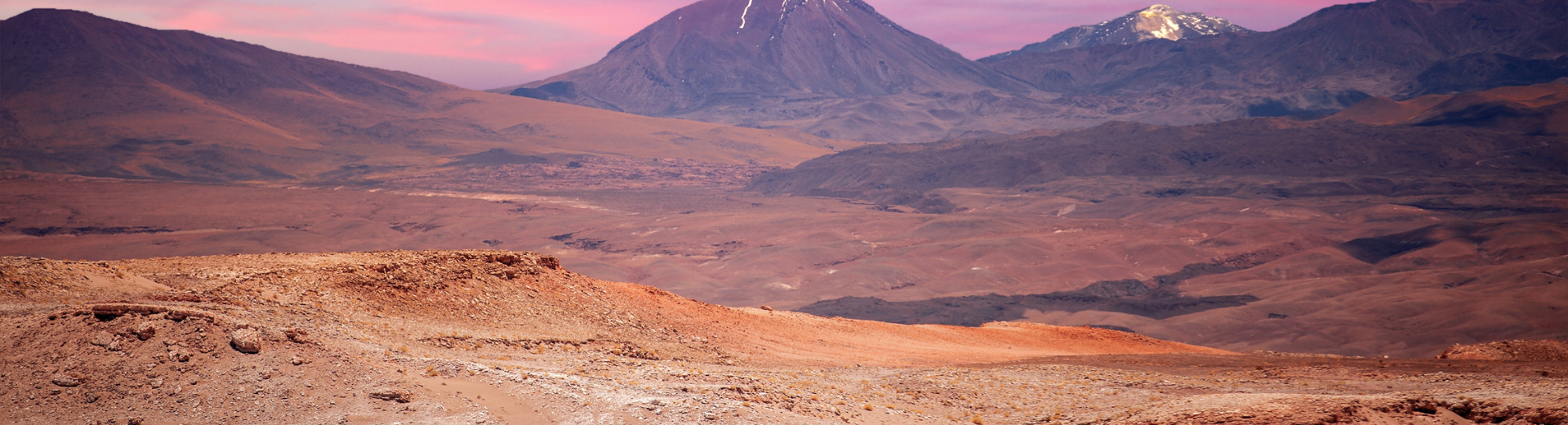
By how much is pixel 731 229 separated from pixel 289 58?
13025 cm

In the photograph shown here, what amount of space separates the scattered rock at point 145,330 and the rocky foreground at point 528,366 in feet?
0.05

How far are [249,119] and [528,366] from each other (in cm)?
15576

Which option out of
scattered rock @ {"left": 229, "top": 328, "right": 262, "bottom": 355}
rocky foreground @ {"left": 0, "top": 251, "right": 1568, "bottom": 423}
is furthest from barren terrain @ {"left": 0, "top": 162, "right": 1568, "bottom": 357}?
scattered rock @ {"left": 229, "top": 328, "right": 262, "bottom": 355}

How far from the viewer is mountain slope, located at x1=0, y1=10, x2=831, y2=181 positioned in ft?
392

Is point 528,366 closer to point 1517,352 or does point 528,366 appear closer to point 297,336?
point 297,336

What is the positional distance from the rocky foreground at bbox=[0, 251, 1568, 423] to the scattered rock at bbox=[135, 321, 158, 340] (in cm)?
2

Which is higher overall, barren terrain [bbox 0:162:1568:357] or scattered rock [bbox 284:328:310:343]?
scattered rock [bbox 284:328:310:343]

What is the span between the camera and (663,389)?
9273mm

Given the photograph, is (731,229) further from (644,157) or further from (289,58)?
(289,58)

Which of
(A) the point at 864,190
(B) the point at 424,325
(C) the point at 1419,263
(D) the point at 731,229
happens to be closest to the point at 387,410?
(B) the point at 424,325

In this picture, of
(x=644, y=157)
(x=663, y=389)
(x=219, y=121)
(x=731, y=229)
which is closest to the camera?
(x=663, y=389)

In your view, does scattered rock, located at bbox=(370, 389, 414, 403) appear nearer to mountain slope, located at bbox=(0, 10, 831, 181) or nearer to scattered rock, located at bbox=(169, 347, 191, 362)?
scattered rock, located at bbox=(169, 347, 191, 362)

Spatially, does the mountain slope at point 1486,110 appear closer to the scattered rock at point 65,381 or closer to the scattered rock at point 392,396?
the scattered rock at point 392,396

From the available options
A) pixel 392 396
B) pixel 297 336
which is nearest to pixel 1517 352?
pixel 392 396
